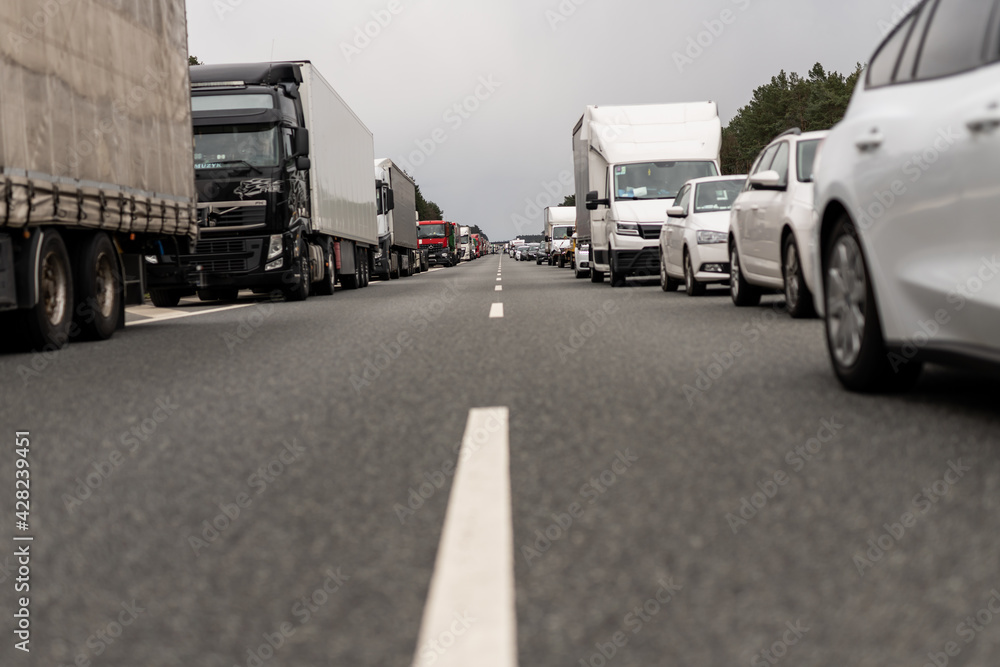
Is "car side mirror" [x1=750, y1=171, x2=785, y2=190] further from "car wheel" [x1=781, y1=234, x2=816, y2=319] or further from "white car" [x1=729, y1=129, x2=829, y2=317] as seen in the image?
"car wheel" [x1=781, y1=234, x2=816, y2=319]

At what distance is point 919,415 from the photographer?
497cm

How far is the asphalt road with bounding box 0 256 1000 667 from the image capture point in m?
2.61

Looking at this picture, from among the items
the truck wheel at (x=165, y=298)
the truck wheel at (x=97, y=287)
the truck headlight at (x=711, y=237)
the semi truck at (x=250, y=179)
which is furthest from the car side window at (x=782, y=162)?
the truck wheel at (x=165, y=298)

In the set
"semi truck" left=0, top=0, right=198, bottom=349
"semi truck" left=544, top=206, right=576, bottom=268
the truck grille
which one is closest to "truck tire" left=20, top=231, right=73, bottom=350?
"semi truck" left=0, top=0, right=198, bottom=349

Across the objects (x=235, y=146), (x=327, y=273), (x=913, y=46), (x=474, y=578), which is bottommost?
(x=474, y=578)

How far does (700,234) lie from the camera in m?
15.0

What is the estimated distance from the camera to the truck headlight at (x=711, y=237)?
48.3 feet

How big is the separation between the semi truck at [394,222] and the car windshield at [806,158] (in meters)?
22.6

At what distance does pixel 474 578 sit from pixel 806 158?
29.2 feet

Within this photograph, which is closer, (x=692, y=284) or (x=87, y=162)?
(x=87, y=162)

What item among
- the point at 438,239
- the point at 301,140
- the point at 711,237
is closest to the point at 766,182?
the point at 711,237

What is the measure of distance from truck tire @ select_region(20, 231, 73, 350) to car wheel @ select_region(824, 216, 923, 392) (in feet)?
20.4

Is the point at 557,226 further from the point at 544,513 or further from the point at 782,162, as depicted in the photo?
the point at 544,513

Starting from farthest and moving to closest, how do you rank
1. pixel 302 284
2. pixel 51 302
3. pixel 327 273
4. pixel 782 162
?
pixel 327 273
pixel 302 284
pixel 782 162
pixel 51 302
